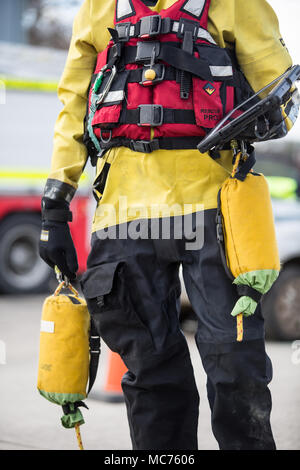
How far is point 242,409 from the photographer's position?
98.0 inches

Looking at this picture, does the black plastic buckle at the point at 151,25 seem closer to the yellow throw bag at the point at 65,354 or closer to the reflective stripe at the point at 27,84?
the yellow throw bag at the point at 65,354

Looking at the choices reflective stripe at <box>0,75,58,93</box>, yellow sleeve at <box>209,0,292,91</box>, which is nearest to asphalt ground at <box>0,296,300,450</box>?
yellow sleeve at <box>209,0,292,91</box>

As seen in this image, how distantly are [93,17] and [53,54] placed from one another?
8.37 meters

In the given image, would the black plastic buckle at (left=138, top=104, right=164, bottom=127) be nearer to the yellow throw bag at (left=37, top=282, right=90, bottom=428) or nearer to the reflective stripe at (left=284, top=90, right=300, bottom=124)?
the reflective stripe at (left=284, top=90, right=300, bottom=124)

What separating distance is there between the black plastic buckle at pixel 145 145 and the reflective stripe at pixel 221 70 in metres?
0.29

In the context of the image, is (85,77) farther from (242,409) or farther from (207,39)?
(242,409)

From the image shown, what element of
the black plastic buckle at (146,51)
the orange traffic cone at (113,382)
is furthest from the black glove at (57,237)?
the orange traffic cone at (113,382)

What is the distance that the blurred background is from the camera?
13.6 ft

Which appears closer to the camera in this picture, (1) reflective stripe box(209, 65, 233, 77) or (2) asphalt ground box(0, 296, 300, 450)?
(1) reflective stripe box(209, 65, 233, 77)

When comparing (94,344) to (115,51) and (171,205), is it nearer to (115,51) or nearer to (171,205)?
(171,205)

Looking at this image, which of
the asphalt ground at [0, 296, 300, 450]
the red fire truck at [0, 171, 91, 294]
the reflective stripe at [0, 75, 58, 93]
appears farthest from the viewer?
the reflective stripe at [0, 75, 58, 93]

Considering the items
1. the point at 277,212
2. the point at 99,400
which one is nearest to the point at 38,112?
the point at 277,212

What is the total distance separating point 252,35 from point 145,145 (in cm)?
52

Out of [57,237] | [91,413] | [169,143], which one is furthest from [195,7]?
[91,413]
